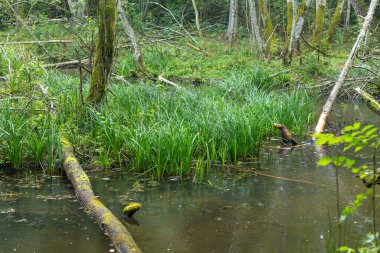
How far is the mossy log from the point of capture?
167 inches

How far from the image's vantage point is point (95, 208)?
5027mm

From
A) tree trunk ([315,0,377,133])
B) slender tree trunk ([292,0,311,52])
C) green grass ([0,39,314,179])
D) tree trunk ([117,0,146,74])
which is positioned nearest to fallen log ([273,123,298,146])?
green grass ([0,39,314,179])

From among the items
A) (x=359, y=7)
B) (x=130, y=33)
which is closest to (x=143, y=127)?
(x=130, y=33)

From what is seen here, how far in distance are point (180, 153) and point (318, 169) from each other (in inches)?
78.0

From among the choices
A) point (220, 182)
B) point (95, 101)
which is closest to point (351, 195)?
point (220, 182)

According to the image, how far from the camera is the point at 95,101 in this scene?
26.7 ft

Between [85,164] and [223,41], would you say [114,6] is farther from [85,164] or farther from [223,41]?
[223,41]

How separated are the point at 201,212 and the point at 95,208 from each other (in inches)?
44.9

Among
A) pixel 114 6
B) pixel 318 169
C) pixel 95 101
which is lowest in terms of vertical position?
pixel 318 169

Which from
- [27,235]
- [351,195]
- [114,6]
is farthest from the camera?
[114,6]

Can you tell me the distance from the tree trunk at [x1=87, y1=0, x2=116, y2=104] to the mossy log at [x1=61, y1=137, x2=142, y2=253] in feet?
4.43

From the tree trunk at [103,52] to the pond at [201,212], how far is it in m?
1.80

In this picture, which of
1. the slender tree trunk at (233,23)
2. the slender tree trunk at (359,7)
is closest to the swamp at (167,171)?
the slender tree trunk at (359,7)

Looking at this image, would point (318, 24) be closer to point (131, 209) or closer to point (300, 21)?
point (300, 21)
